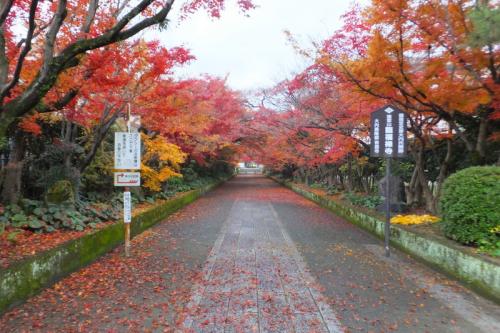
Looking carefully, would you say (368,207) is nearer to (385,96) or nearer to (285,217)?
(285,217)

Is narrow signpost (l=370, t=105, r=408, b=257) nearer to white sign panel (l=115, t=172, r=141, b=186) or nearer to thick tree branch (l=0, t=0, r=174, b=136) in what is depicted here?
white sign panel (l=115, t=172, r=141, b=186)

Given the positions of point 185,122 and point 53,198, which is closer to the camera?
point 53,198

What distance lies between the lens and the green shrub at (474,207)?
5.39 metres

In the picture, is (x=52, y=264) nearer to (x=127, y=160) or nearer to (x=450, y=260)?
(x=127, y=160)

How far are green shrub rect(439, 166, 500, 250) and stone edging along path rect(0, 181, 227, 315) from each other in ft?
20.5

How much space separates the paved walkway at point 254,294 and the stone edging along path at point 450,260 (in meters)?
0.17

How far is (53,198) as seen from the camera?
8.18 metres

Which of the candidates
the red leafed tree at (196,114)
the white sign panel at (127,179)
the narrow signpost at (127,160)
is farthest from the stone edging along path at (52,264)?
the red leafed tree at (196,114)

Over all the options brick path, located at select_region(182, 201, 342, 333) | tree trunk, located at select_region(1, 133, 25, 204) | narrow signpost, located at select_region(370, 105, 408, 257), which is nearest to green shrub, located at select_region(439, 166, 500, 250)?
narrow signpost, located at select_region(370, 105, 408, 257)

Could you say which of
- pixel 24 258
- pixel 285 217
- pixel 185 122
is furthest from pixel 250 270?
pixel 185 122

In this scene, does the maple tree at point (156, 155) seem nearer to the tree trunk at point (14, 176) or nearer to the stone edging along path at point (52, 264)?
the stone edging along path at point (52, 264)

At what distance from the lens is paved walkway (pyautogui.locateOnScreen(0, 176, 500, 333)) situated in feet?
12.8

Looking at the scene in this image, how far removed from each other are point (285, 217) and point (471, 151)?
6087 millimetres

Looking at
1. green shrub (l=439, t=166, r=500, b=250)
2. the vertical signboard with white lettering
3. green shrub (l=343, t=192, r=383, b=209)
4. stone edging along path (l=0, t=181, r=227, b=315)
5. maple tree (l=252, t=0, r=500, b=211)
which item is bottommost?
stone edging along path (l=0, t=181, r=227, b=315)
